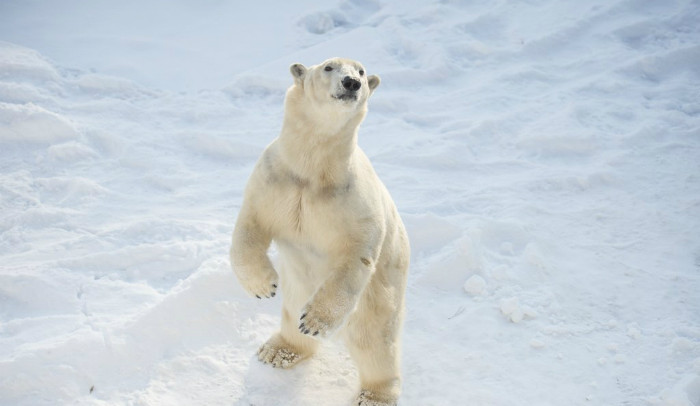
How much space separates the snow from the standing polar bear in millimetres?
589

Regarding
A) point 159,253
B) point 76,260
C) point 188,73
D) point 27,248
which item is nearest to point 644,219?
point 159,253

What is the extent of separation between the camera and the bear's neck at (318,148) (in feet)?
8.16

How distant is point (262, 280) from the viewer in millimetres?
2516

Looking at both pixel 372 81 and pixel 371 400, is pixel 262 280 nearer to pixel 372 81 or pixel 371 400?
pixel 371 400

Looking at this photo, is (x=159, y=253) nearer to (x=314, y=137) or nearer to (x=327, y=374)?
(x=327, y=374)

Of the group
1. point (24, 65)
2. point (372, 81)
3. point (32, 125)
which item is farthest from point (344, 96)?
point (24, 65)

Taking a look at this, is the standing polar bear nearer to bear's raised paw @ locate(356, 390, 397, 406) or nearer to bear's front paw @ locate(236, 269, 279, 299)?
bear's front paw @ locate(236, 269, 279, 299)

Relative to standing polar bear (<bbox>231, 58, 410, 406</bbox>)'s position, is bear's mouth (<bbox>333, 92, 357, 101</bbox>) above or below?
above

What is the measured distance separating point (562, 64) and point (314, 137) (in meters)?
→ 4.79

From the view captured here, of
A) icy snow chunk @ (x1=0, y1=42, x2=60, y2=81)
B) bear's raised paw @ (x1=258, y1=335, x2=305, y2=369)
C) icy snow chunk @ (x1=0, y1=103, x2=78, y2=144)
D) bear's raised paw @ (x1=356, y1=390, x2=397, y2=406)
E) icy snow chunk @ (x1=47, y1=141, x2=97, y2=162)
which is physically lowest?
bear's raised paw @ (x1=356, y1=390, x2=397, y2=406)

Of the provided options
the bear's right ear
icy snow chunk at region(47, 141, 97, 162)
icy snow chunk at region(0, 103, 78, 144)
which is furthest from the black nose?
icy snow chunk at region(0, 103, 78, 144)

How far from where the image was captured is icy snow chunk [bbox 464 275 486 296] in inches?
139

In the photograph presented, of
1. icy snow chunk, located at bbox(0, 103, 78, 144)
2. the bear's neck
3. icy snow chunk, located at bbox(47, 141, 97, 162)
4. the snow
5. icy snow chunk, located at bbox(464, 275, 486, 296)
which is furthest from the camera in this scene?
icy snow chunk, located at bbox(0, 103, 78, 144)

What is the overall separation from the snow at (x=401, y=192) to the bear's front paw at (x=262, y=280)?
614 mm
